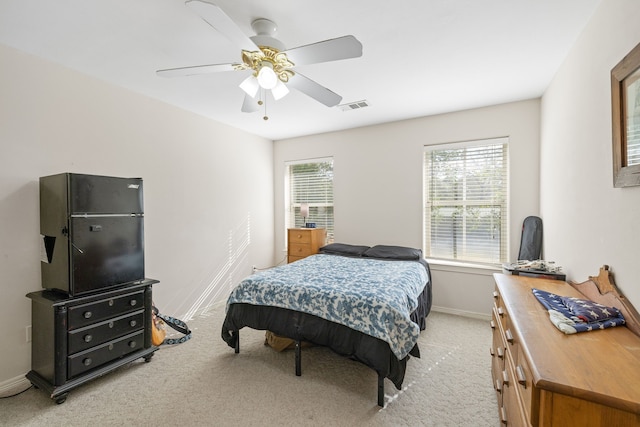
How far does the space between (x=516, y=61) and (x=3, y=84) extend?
13.5 ft

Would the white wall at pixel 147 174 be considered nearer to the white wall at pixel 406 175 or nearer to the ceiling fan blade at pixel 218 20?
the white wall at pixel 406 175

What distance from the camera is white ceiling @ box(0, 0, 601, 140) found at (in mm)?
1762

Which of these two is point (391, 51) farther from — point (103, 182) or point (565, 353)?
point (103, 182)

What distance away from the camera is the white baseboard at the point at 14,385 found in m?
2.15

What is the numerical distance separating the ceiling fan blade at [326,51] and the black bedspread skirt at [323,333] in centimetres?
189

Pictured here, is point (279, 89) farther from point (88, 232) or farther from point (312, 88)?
point (88, 232)

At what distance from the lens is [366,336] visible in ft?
6.86

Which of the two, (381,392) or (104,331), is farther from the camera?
(104,331)

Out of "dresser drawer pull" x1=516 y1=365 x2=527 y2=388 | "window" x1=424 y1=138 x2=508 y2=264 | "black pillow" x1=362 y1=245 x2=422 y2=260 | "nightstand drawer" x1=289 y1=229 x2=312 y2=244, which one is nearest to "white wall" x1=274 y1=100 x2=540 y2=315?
"window" x1=424 y1=138 x2=508 y2=264

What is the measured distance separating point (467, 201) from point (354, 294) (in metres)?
2.35

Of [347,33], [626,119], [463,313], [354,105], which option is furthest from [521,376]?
[354,105]

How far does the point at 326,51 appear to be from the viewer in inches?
65.2

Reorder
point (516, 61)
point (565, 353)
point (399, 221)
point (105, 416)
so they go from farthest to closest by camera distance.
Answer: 1. point (399, 221)
2. point (516, 61)
3. point (105, 416)
4. point (565, 353)

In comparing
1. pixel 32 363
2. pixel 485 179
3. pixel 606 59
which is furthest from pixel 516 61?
pixel 32 363
